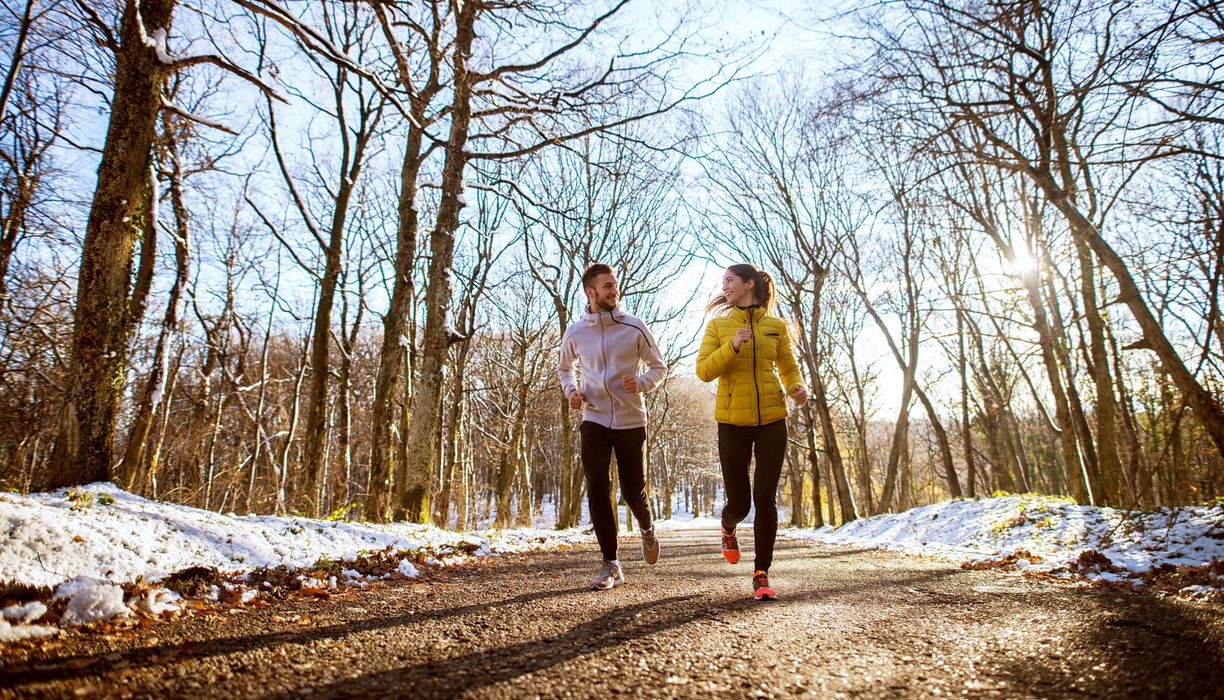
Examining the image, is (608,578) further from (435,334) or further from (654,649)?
(435,334)

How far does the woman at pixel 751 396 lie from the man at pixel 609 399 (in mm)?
495

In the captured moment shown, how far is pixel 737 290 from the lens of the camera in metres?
4.02

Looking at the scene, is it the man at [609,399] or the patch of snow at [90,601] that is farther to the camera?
the man at [609,399]

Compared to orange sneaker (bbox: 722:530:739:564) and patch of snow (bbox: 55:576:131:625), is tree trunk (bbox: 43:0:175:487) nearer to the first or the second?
patch of snow (bbox: 55:576:131:625)

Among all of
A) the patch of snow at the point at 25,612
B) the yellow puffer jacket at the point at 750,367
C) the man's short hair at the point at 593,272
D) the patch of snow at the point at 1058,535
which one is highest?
the man's short hair at the point at 593,272

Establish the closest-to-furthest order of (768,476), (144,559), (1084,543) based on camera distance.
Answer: (144,559), (768,476), (1084,543)

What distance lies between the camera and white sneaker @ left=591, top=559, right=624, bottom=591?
3.73m

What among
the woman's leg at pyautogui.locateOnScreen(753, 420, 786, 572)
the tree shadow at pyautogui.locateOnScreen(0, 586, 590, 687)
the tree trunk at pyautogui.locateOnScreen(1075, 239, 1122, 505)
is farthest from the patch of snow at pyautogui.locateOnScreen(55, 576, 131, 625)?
the tree trunk at pyautogui.locateOnScreen(1075, 239, 1122, 505)

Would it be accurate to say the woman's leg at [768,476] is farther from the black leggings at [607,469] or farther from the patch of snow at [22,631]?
the patch of snow at [22,631]

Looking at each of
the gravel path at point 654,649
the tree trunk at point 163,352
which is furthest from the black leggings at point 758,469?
the tree trunk at point 163,352

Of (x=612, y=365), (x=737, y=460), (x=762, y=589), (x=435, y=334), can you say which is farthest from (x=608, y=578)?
(x=435, y=334)

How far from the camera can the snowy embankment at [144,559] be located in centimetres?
240

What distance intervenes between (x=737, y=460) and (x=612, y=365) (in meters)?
1.07

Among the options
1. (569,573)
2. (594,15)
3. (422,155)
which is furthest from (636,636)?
(422,155)
